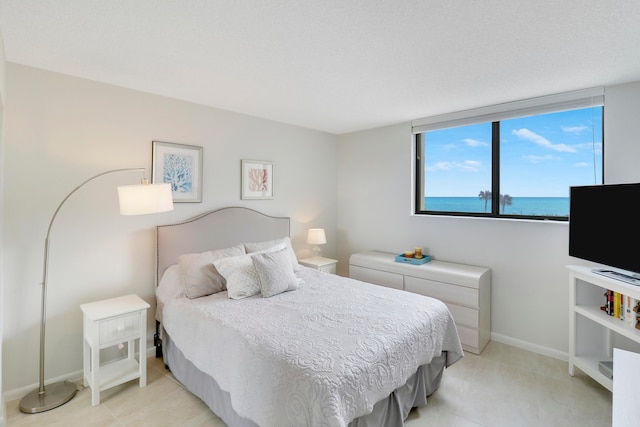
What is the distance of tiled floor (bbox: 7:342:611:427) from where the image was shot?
79.0 inches

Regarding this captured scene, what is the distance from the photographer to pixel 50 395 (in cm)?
221

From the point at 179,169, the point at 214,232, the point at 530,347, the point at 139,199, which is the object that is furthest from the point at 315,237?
the point at 530,347

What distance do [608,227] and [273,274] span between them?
8.50 ft

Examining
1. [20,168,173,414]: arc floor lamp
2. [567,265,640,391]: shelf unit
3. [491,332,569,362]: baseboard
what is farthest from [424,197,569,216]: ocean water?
[20,168,173,414]: arc floor lamp

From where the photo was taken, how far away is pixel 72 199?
8.01 feet

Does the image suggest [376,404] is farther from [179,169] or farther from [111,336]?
[179,169]

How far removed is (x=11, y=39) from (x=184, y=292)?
6.61 feet

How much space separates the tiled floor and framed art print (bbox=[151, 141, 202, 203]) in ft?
5.27

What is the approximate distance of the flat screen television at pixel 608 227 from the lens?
6.75 feet

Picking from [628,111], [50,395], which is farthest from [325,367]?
[628,111]

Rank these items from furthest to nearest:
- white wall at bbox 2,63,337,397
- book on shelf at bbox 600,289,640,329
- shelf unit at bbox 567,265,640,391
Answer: shelf unit at bbox 567,265,640,391
white wall at bbox 2,63,337,397
book on shelf at bbox 600,289,640,329

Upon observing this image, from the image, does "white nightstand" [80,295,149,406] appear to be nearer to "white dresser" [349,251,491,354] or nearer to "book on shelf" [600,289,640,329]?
"white dresser" [349,251,491,354]

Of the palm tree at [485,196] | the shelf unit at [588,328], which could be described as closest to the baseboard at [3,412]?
the shelf unit at [588,328]

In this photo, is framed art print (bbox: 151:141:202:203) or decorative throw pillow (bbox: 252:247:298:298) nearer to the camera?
decorative throw pillow (bbox: 252:247:298:298)
